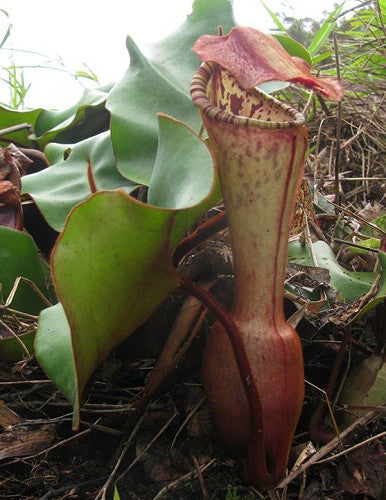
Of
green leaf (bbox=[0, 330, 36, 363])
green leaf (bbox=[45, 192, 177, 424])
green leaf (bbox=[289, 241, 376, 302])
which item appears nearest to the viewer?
green leaf (bbox=[45, 192, 177, 424])

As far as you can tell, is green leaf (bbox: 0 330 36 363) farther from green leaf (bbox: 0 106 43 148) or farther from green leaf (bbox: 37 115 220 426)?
green leaf (bbox: 0 106 43 148)

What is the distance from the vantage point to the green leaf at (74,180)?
84 cm

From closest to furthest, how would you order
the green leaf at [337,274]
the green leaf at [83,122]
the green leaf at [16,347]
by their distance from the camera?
the green leaf at [16,347] < the green leaf at [337,274] < the green leaf at [83,122]

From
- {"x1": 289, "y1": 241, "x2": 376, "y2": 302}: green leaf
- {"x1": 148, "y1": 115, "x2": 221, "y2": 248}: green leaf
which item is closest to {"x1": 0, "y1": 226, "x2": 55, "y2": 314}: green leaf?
{"x1": 148, "y1": 115, "x2": 221, "y2": 248}: green leaf

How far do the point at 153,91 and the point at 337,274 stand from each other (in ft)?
1.39

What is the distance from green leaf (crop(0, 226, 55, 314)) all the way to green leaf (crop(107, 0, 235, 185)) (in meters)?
0.21

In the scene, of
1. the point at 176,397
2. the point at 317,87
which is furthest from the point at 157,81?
the point at 176,397

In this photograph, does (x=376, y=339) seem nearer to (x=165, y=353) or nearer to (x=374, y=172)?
(x=165, y=353)

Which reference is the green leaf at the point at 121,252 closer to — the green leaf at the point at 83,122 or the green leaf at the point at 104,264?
the green leaf at the point at 104,264

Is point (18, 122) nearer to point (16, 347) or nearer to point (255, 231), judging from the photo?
point (16, 347)

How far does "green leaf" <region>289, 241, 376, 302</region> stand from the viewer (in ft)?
2.82

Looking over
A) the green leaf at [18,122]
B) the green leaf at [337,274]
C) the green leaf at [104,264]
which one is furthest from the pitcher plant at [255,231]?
the green leaf at [18,122]

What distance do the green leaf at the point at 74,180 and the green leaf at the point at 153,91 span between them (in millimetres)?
54

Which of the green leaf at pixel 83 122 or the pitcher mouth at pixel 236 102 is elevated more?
the pitcher mouth at pixel 236 102
